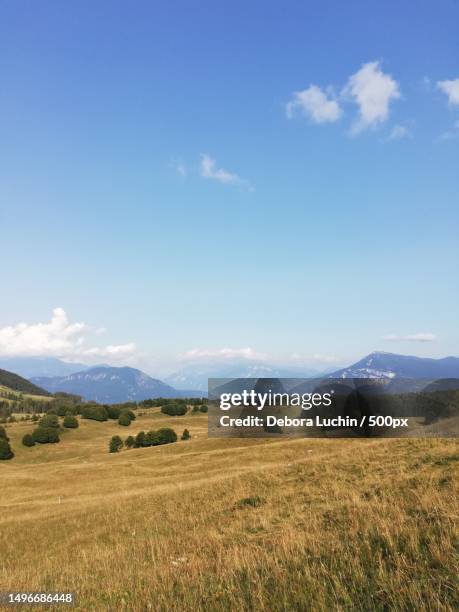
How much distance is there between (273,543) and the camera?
9.62m

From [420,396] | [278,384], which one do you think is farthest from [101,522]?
[278,384]

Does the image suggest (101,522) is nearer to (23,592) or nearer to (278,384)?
(23,592)

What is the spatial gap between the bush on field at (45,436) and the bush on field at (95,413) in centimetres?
3379

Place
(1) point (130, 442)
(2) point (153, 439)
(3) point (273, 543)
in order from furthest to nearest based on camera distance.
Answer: (2) point (153, 439)
(1) point (130, 442)
(3) point (273, 543)

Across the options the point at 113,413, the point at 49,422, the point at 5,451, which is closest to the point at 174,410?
the point at 113,413

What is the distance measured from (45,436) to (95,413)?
36232 mm

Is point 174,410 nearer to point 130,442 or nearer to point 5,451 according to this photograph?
point 130,442

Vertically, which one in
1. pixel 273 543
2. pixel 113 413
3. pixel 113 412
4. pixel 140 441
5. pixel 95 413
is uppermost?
pixel 273 543

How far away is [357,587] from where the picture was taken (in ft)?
19.9

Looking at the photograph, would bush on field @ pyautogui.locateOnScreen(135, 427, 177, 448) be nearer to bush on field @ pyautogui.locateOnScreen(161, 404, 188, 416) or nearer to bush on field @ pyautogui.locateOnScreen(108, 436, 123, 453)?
bush on field @ pyautogui.locateOnScreen(108, 436, 123, 453)

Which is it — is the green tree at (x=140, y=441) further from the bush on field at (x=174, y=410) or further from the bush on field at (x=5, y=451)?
the bush on field at (x=174, y=410)

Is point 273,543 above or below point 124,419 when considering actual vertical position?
above

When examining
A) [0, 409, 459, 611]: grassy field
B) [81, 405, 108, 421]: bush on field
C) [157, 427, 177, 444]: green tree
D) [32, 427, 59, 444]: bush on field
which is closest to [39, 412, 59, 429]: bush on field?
[32, 427, 59, 444]: bush on field

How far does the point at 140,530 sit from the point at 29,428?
136494 mm
